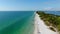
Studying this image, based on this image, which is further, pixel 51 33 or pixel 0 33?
pixel 0 33

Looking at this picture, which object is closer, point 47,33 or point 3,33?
point 47,33

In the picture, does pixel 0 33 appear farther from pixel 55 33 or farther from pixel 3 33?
pixel 55 33

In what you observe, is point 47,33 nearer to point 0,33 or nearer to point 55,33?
point 55,33

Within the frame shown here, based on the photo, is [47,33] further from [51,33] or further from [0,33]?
[0,33]

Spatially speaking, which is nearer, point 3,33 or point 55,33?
point 55,33

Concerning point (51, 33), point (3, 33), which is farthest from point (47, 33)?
point (3, 33)

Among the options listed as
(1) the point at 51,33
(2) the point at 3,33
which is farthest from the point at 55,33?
(2) the point at 3,33
